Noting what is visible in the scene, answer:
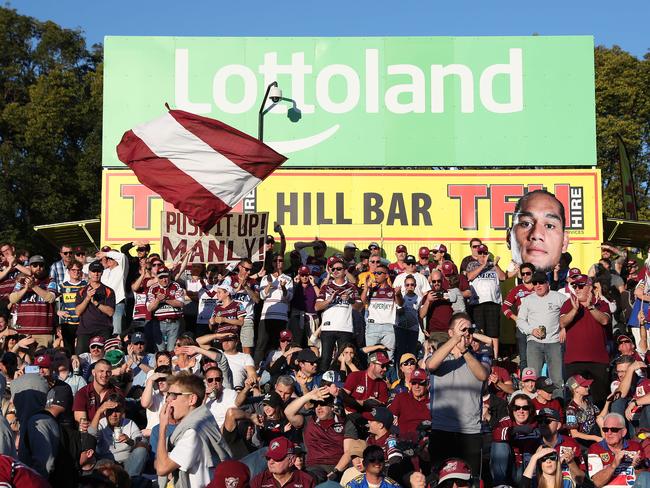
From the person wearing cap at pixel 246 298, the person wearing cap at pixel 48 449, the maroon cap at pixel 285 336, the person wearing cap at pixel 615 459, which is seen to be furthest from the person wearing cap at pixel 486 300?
the person wearing cap at pixel 48 449

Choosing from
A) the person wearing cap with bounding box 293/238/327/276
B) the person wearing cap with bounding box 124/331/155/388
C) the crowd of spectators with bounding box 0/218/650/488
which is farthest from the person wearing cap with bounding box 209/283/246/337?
the person wearing cap with bounding box 293/238/327/276

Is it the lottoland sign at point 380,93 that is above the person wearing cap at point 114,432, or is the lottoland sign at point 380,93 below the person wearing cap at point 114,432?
above

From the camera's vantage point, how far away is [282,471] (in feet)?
26.9

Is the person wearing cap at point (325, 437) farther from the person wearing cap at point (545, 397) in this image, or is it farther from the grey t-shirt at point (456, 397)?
the person wearing cap at point (545, 397)

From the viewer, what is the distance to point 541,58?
70.2 ft

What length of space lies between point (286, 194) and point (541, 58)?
6359mm

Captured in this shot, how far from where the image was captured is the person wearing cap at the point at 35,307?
49.2 feet

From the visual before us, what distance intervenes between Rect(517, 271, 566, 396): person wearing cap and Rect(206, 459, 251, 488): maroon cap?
7.28 m

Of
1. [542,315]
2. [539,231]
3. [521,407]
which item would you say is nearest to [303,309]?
[542,315]

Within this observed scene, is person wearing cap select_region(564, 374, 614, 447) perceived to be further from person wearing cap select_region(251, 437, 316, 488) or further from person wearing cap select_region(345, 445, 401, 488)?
person wearing cap select_region(251, 437, 316, 488)

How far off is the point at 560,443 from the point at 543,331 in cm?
323

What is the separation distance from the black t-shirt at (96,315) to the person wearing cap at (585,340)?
6.73 metres

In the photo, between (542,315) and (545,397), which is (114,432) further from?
(542,315)

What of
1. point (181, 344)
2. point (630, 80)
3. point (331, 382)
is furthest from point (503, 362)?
point (630, 80)
